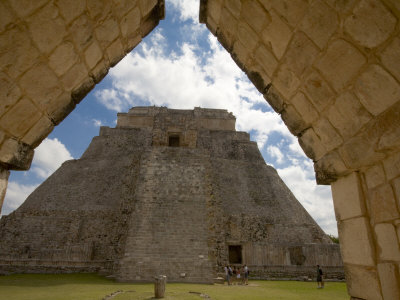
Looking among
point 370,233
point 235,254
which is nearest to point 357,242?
point 370,233

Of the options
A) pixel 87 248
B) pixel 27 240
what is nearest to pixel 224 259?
pixel 87 248

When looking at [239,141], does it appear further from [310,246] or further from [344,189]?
[344,189]

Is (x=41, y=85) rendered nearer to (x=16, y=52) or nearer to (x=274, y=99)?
(x=16, y=52)

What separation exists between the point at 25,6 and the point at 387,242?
286cm

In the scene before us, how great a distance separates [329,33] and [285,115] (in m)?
0.91

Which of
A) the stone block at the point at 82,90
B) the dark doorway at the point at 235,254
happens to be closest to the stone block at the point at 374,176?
the stone block at the point at 82,90

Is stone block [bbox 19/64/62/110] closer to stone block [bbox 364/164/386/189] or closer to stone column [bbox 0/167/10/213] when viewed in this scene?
stone column [bbox 0/167/10/213]

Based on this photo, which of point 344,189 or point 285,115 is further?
point 285,115

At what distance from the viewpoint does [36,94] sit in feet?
6.74

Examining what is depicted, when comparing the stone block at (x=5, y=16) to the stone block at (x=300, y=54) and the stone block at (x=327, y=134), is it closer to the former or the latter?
the stone block at (x=300, y=54)

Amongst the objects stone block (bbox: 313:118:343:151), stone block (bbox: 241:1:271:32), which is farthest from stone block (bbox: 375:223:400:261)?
stone block (bbox: 241:1:271:32)

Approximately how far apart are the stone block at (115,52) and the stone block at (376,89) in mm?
2044

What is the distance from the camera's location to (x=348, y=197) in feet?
7.59

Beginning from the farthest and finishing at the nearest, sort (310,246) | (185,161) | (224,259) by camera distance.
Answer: (185,161)
(310,246)
(224,259)
